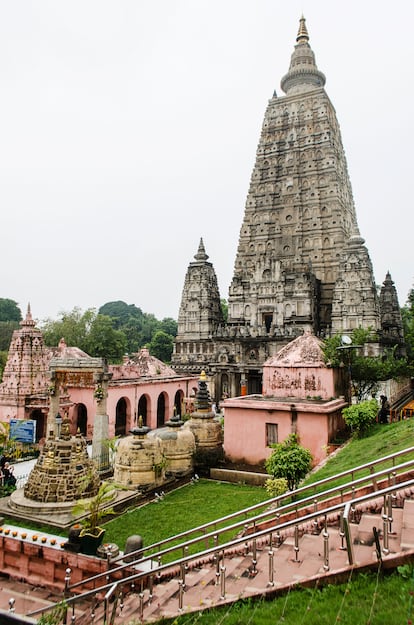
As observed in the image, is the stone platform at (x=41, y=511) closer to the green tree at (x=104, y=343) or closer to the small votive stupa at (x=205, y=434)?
the small votive stupa at (x=205, y=434)

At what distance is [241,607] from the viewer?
5.88 meters

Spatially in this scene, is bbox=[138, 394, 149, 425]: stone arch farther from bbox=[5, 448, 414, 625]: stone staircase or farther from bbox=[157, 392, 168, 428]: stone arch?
bbox=[5, 448, 414, 625]: stone staircase

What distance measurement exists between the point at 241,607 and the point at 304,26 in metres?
62.1

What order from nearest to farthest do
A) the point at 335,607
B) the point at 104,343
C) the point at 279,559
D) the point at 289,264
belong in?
the point at 335,607
the point at 279,559
the point at 289,264
the point at 104,343

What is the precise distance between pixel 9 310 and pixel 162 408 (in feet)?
226

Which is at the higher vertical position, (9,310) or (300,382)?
(9,310)

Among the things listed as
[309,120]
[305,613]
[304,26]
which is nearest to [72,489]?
[305,613]

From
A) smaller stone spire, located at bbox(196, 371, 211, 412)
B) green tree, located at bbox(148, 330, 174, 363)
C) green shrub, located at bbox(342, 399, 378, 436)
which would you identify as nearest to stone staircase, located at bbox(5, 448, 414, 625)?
green shrub, located at bbox(342, 399, 378, 436)

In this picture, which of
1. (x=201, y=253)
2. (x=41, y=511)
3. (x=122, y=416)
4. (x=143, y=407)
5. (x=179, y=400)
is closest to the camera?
(x=41, y=511)

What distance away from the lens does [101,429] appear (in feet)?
63.2

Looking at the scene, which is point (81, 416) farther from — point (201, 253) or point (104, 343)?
point (104, 343)

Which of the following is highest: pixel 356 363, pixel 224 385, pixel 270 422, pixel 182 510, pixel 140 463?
pixel 356 363

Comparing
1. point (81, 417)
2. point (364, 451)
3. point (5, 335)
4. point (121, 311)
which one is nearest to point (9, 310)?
point (5, 335)

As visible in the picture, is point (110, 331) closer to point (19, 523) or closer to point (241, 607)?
point (19, 523)
